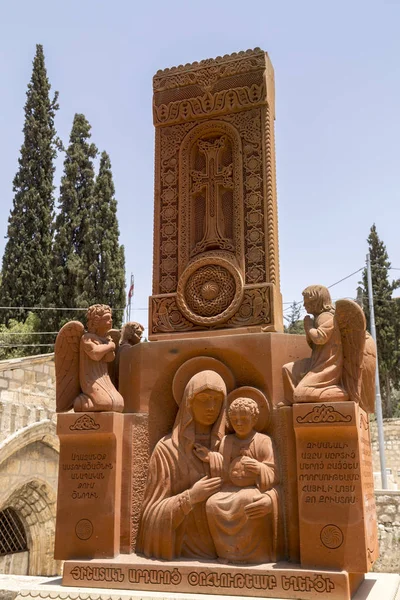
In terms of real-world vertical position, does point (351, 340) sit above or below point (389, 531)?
above

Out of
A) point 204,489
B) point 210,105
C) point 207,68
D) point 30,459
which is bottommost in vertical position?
point 204,489

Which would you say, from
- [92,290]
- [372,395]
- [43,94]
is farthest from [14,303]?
[372,395]

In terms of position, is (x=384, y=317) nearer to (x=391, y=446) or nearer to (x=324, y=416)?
(x=391, y=446)

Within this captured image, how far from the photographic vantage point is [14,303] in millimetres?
26547

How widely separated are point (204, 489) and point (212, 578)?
674mm

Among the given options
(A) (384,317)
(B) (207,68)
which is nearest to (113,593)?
(B) (207,68)

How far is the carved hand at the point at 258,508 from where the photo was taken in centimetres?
486

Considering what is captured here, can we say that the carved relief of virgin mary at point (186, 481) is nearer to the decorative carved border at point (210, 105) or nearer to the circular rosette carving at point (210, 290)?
the circular rosette carving at point (210, 290)

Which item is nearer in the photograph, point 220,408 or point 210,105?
point 220,408

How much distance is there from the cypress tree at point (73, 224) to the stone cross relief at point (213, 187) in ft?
61.0

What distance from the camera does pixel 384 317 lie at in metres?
34.3

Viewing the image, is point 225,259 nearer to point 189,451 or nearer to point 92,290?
point 189,451

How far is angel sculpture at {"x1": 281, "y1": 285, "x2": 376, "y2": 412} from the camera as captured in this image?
493cm

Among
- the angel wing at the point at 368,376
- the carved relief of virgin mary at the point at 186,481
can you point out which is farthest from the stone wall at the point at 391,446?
the carved relief of virgin mary at the point at 186,481
